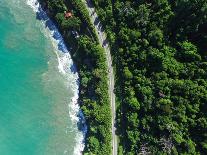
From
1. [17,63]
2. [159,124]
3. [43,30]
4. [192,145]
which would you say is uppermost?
[43,30]

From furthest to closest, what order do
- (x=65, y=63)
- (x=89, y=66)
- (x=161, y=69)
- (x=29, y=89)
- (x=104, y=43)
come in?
(x=65, y=63)
(x=29, y=89)
(x=89, y=66)
(x=104, y=43)
(x=161, y=69)

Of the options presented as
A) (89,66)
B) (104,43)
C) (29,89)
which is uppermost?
(104,43)

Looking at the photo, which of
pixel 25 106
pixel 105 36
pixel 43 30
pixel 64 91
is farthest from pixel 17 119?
pixel 105 36

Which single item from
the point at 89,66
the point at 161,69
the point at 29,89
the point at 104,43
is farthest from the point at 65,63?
the point at 161,69

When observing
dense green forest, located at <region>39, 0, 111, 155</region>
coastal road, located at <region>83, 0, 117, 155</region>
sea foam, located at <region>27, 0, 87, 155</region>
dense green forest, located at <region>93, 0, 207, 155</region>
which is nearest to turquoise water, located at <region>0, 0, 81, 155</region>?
sea foam, located at <region>27, 0, 87, 155</region>

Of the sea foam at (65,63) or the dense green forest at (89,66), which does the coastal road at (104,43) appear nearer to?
the dense green forest at (89,66)

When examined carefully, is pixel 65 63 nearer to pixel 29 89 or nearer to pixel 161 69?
pixel 29 89

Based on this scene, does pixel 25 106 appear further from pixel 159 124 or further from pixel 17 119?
pixel 159 124

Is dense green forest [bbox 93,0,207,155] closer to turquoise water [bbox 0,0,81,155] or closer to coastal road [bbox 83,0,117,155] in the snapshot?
coastal road [bbox 83,0,117,155]
